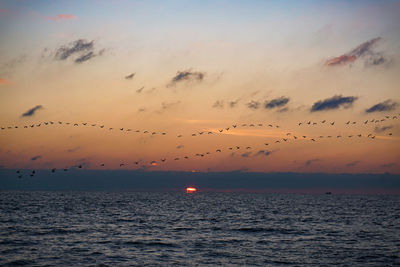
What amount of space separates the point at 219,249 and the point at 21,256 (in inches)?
801

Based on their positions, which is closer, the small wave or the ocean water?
the ocean water

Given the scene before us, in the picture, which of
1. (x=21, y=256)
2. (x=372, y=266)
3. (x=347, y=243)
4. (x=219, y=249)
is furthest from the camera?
(x=347, y=243)

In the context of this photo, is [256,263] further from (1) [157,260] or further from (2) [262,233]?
(2) [262,233]

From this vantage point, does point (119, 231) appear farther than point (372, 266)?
Yes

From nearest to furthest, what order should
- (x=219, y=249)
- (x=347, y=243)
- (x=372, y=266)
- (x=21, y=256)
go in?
1. (x=372, y=266)
2. (x=21, y=256)
3. (x=219, y=249)
4. (x=347, y=243)

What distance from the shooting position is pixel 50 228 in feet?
235

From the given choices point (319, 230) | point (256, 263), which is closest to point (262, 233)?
point (319, 230)

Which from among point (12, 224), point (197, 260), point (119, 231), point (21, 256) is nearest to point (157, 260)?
point (197, 260)

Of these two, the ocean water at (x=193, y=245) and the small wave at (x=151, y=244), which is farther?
the small wave at (x=151, y=244)

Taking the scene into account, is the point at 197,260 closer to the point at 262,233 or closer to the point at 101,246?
the point at 101,246

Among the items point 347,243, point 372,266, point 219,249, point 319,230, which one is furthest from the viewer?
point 319,230

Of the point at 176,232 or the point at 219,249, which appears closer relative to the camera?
the point at 219,249

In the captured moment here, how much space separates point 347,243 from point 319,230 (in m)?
15.9

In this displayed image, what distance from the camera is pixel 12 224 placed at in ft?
255
